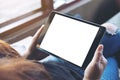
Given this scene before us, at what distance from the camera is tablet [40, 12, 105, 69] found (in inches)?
40.1

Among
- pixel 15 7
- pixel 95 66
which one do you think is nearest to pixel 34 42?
pixel 95 66

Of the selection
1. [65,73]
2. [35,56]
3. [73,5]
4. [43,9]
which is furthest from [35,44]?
[73,5]

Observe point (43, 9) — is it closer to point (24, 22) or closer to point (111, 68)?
point (24, 22)

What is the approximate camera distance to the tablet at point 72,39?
3.34 ft

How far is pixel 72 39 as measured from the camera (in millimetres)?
1071

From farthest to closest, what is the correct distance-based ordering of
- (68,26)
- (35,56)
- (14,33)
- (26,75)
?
1. (14,33)
2. (35,56)
3. (68,26)
4. (26,75)

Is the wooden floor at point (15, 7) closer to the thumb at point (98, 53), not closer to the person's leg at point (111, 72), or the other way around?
the person's leg at point (111, 72)

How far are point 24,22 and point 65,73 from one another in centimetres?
69

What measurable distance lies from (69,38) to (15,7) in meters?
0.87

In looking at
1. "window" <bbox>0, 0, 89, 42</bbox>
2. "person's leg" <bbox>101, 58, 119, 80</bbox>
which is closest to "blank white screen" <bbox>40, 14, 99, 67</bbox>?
"person's leg" <bbox>101, 58, 119, 80</bbox>

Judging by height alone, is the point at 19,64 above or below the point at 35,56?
above

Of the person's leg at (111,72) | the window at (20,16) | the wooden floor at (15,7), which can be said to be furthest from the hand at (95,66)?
the wooden floor at (15,7)

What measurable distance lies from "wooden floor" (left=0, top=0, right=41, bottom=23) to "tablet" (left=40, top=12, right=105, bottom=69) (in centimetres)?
64

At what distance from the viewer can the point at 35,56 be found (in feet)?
4.21
